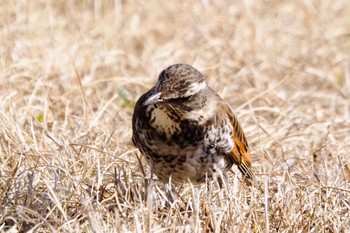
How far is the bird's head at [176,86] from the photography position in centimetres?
552

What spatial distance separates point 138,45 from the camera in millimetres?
10398

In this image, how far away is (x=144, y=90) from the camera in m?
9.06

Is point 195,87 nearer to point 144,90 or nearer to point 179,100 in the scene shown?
point 179,100

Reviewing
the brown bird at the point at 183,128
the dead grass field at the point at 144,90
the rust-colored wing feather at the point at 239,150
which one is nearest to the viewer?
the brown bird at the point at 183,128

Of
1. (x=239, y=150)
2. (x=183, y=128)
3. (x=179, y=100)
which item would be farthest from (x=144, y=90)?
(x=179, y=100)

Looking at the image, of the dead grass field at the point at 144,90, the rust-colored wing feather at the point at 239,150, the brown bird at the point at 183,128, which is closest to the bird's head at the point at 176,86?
the brown bird at the point at 183,128

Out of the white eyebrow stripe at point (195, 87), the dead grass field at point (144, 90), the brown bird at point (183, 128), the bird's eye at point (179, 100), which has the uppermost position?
the white eyebrow stripe at point (195, 87)

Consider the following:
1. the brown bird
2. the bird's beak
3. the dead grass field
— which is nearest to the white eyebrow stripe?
the brown bird

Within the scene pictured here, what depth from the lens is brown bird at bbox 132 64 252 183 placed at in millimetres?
5594

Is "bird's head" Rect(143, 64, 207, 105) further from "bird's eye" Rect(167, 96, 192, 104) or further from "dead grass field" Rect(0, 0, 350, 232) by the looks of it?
"dead grass field" Rect(0, 0, 350, 232)

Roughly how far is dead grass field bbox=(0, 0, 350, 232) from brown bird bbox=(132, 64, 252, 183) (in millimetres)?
151

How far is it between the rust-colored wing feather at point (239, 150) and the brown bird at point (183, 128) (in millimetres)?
26

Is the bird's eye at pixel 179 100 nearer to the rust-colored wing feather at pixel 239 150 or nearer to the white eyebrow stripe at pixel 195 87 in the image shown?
the white eyebrow stripe at pixel 195 87

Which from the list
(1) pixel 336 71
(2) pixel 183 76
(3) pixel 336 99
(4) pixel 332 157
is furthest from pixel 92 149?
(1) pixel 336 71
